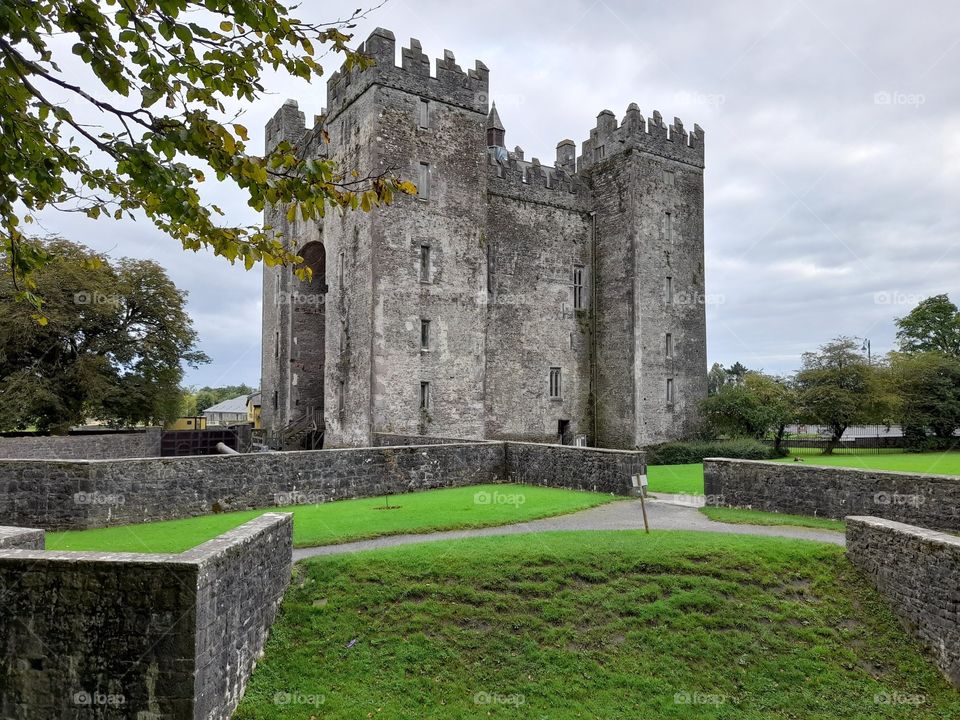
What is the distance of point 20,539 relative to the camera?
8133 millimetres

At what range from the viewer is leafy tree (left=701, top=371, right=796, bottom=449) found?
99.9 feet

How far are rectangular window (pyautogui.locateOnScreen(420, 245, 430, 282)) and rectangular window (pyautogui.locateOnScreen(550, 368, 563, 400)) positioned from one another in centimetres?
865

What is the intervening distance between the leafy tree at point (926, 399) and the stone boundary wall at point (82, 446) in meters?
35.9

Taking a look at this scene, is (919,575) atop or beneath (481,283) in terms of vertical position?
beneath

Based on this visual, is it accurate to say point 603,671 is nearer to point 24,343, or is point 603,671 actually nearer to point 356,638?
point 356,638

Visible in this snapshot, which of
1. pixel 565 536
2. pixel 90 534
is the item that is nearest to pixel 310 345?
pixel 90 534

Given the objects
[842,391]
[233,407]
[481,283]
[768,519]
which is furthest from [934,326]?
[233,407]

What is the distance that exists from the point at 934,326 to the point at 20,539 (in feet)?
200

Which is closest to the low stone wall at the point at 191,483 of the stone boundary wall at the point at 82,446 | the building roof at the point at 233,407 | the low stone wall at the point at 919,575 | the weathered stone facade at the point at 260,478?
the weathered stone facade at the point at 260,478

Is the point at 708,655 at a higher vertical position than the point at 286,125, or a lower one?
lower

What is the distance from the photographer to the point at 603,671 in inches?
314

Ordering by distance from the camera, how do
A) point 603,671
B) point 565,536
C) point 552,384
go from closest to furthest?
point 603,671
point 565,536
point 552,384

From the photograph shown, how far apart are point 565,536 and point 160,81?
8.84 meters

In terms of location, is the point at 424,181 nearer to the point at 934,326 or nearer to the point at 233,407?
the point at 934,326
